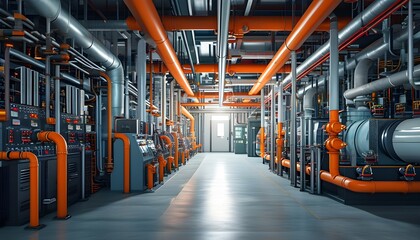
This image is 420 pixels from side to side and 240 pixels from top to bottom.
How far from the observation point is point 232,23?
731 centimetres

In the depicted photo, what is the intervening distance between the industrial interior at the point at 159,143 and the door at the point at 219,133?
62.3ft

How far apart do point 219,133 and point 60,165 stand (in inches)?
979

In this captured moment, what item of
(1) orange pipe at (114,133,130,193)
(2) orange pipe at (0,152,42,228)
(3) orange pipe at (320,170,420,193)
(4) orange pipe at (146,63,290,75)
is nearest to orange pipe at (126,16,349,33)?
(1) orange pipe at (114,133,130,193)

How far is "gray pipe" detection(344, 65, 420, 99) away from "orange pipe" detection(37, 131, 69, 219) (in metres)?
5.27

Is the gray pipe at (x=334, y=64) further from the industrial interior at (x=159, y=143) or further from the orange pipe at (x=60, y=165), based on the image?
the orange pipe at (x=60, y=165)

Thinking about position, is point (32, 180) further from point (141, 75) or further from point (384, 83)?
point (384, 83)

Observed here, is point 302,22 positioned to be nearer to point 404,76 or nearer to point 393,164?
point 404,76

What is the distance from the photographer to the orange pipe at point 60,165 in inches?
204

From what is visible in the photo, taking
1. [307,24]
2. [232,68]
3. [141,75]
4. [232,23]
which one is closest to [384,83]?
[307,24]

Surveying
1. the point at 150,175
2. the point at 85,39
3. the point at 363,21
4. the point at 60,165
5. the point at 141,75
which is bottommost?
the point at 150,175

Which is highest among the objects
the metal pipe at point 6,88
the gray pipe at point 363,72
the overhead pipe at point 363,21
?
the overhead pipe at point 363,21

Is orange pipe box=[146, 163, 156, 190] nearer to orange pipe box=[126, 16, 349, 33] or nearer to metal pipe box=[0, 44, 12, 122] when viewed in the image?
orange pipe box=[126, 16, 349, 33]

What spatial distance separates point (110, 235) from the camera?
4.50m

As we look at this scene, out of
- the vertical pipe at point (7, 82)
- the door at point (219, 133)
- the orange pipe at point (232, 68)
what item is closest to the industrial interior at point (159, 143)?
the vertical pipe at point (7, 82)
